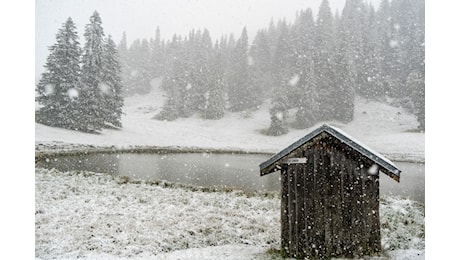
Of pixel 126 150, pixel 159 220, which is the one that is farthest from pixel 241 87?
pixel 159 220

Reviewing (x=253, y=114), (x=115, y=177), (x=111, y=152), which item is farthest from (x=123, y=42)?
(x=115, y=177)

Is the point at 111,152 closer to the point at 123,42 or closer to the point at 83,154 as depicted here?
the point at 83,154

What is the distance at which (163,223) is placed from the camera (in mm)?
10625

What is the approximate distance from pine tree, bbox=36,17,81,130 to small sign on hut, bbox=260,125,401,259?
76.7ft

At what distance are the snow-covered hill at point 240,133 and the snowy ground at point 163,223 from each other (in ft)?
34.2

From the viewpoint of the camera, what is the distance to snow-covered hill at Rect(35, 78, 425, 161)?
2470 centimetres

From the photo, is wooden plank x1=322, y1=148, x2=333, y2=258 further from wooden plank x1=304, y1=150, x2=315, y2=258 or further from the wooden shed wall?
wooden plank x1=304, y1=150, x2=315, y2=258

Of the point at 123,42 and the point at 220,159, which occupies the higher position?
the point at 123,42

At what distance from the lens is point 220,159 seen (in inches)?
965

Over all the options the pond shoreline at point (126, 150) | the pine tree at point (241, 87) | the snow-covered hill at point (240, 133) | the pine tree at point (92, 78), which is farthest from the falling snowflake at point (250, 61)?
the pine tree at point (92, 78)

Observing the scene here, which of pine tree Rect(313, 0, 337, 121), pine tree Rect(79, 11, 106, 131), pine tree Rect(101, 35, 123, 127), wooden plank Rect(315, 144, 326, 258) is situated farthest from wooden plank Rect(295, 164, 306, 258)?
pine tree Rect(313, 0, 337, 121)

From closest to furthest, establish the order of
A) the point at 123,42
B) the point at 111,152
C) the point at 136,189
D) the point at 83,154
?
1. the point at 136,189
2. the point at 83,154
3. the point at 111,152
4. the point at 123,42
